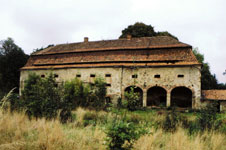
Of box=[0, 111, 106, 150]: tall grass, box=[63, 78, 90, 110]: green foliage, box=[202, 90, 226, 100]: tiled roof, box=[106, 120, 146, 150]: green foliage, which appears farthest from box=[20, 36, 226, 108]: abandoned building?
box=[106, 120, 146, 150]: green foliage

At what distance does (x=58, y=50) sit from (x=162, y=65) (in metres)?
14.3

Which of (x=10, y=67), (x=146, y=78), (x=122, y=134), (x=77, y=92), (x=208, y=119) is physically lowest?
(x=208, y=119)

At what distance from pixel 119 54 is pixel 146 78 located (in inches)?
170

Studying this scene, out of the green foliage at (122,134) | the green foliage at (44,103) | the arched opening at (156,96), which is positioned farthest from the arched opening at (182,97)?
the green foliage at (122,134)

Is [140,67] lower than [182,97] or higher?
higher

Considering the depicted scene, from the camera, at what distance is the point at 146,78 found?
1644 centimetres

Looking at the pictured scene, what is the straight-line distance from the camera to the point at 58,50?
21469 millimetres

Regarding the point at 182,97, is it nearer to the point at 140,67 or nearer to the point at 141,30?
the point at 140,67

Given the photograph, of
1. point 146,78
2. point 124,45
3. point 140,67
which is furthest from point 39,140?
point 124,45

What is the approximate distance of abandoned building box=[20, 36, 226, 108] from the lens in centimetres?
1545

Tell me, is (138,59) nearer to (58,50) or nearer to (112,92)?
(112,92)

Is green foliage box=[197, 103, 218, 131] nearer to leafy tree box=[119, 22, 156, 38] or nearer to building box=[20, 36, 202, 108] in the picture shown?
building box=[20, 36, 202, 108]

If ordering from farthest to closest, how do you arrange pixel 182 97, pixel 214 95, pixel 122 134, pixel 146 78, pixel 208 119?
pixel 182 97 < pixel 146 78 < pixel 214 95 < pixel 208 119 < pixel 122 134

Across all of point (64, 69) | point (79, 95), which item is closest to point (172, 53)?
point (79, 95)
